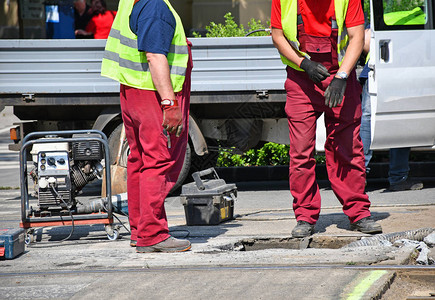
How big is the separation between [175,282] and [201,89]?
155 inches

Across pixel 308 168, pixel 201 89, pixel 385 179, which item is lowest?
pixel 385 179

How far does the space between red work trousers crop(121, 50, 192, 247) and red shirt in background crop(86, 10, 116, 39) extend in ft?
18.6

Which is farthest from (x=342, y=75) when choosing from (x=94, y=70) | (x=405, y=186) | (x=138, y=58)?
(x=94, y=70)

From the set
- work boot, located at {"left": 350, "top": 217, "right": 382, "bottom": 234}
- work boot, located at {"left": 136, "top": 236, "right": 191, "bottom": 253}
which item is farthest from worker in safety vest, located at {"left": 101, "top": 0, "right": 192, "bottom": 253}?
work boot, located at {"left": 350, "top": 217, "right": 382, "bottom": 234}

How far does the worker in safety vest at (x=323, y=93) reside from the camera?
5301mm

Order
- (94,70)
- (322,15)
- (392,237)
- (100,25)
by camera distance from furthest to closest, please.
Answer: (100,25), (94,70), (322,15), (392,237)

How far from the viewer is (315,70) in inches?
205

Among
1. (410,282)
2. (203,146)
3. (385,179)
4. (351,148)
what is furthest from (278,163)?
(410,282)

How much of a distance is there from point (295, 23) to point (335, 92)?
1.95ft

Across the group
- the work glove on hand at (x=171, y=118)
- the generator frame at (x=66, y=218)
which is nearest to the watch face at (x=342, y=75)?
the work glove on hand at (x=171, y=118)

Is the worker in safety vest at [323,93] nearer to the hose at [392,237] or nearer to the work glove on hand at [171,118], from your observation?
the hose at [392,237]

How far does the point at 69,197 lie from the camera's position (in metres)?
5.56

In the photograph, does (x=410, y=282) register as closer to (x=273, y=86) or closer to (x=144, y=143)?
(x=144, y=143)

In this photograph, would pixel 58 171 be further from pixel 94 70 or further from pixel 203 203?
pixel 94 70
